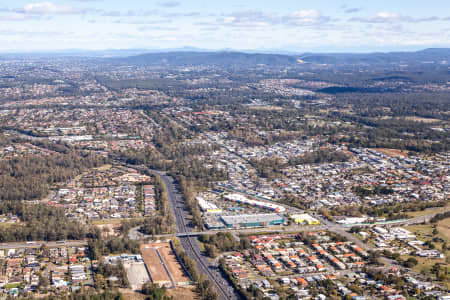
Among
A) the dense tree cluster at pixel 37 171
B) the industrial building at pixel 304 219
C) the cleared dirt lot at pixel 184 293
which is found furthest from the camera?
the dense tree cluster at pixel 37 171

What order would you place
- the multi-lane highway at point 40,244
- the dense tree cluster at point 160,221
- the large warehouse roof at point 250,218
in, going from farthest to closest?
the large warehouse roof at point 250,218 → the dense tree cluster at point 160,221 → the multi-lane highway at point 40,244

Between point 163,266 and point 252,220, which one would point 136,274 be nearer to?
point 163,266

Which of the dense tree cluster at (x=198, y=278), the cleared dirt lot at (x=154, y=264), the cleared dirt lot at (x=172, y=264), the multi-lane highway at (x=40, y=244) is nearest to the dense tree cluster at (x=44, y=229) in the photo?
the multi-lane highway at (x=40, y=244)

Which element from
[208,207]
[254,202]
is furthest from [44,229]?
[254,202]

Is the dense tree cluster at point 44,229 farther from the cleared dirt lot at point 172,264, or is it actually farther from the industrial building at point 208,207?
the industrial building at point 208,207

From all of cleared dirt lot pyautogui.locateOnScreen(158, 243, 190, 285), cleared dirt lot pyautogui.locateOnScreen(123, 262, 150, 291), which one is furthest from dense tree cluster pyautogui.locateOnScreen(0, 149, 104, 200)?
cleared dirt lot pyautogui.locateOnScreen(123, 262, 150, 291)

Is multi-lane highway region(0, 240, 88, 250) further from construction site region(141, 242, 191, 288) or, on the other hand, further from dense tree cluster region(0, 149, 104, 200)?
dense tree cluster region(0, 149, 104, 200)
